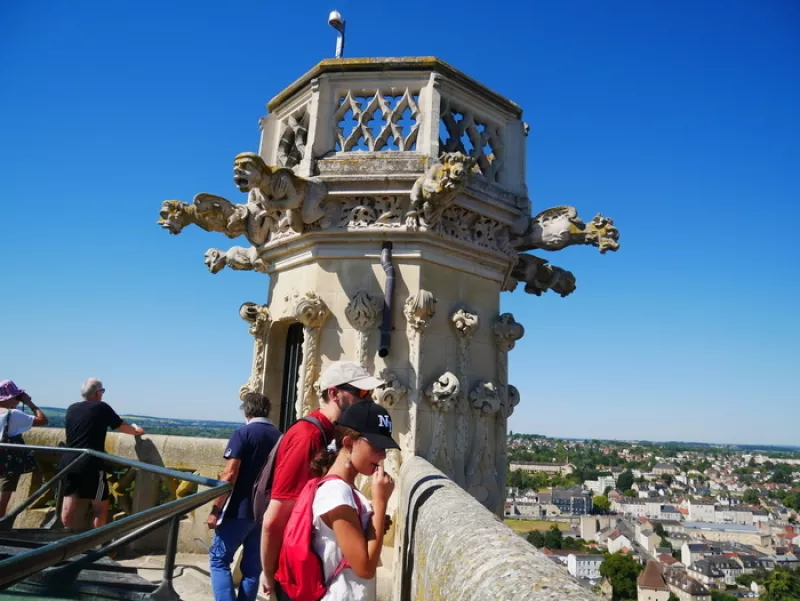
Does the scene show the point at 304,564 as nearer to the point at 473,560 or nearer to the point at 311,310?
the point at 473,560

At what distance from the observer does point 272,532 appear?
276 centimetres

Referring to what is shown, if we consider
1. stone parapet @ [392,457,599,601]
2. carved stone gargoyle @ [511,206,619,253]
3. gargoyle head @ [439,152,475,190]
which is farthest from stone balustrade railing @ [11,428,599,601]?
carved stone gargoyle @ [511,206,619,253]

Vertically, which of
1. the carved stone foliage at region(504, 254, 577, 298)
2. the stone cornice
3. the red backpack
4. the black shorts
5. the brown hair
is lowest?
the black shorts

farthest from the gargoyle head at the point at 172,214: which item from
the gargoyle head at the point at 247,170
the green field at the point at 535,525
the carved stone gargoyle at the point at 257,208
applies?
the green field at the point at 535,525

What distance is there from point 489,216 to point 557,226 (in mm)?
734

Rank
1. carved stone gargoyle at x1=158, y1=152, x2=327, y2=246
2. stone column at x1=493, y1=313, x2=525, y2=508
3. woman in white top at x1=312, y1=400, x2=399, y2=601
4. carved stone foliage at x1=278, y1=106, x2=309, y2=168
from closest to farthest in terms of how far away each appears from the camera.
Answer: woman in white top at x1=312, y1=400, x2=399, y2=601, carved stone gargoyle at x1=158, y1=152, x2=327, y2=246, stone column at x1=493, y1=313, x2=525, y2=508, carved stone foliage at x1=278, y1=106, x2=309, y2=168

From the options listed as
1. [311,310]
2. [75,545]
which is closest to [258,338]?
[311,310]

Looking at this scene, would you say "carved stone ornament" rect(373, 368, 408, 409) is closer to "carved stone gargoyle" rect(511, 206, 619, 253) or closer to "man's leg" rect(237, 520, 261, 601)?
"man's leg" rect(237, 520, 261, 601)

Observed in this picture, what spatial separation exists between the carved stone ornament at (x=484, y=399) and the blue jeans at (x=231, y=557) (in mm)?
2228

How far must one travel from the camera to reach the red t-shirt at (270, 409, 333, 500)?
2.72 metres

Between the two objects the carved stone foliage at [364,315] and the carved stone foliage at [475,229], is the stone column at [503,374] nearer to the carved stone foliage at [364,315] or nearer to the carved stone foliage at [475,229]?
the carved stone foliage at [475,229]

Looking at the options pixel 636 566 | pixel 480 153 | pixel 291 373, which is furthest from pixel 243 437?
pixel 636 566

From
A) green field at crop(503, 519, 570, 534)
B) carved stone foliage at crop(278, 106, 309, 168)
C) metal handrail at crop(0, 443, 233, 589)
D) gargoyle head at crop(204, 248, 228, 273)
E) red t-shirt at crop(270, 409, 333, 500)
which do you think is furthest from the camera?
green field at crop(503, 519, 570, 534)

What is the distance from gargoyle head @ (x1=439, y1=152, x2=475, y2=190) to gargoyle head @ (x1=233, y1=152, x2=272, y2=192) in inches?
58.8
